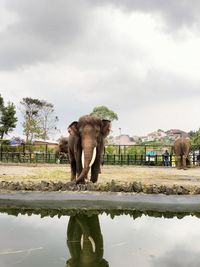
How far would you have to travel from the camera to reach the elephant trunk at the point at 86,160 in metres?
11.6

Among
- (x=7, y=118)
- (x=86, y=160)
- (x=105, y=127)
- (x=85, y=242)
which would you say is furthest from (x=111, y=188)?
(x=7, y=118)

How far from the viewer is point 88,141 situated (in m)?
11.9

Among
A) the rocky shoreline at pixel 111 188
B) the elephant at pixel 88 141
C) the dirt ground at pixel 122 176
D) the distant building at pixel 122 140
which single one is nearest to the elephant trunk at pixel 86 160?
the elephant at pixel 88 141

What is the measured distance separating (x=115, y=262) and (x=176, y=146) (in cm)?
2132

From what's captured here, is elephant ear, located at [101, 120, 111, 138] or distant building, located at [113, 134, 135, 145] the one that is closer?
elephant ear, located at [101, 120, 111, 138]

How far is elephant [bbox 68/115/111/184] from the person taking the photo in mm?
11789

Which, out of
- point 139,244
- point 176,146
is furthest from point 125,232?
point 176,146

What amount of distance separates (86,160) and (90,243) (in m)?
5.65

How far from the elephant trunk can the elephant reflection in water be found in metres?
3.28

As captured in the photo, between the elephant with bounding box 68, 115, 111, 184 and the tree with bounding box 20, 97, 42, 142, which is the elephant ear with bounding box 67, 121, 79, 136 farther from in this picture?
the tree with bounding box 20, 97, 42, 142

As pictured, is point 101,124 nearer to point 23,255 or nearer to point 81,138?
point 81,138

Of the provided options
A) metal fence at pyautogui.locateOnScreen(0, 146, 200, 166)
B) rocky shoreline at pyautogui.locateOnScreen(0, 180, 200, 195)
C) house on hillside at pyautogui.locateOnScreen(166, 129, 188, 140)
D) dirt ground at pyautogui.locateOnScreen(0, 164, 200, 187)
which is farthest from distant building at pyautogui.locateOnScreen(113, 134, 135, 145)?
rocky shoreline at pyautogui.locateOnScreen(0, 180, 200, 195)

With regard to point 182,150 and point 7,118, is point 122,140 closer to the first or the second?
point 7,118

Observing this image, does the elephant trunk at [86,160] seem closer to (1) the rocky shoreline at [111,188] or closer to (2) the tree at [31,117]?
(1) the rocky shoreline at [111,188]
